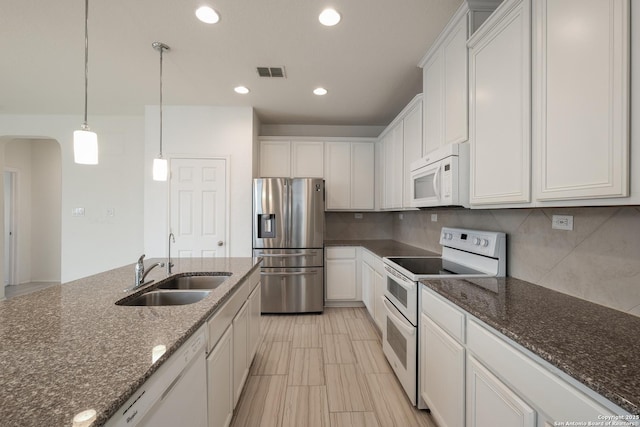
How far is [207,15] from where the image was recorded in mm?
1739

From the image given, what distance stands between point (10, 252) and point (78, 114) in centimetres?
295

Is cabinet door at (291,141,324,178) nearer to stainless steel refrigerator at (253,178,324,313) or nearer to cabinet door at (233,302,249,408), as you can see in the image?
stainless steel refrigerator at (253,178,324,313)

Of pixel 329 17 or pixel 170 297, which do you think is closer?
pixel 170 297

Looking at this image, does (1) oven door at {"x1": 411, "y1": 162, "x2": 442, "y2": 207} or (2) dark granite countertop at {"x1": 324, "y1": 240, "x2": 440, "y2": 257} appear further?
(2) dark granite countertop at {"x1": 324, "y1": 240, "x2": 440, "y2": 257}

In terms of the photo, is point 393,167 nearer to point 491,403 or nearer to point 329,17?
point 329,17

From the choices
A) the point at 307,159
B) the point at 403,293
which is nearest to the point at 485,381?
the point at 403,293

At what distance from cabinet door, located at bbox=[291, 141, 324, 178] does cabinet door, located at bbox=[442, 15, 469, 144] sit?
6.74 ft

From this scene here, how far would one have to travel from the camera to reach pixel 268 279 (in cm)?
325

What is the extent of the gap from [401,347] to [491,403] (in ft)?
2.90

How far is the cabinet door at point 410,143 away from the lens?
2375 mm

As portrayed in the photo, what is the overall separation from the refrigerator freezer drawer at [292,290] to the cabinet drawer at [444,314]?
187cm

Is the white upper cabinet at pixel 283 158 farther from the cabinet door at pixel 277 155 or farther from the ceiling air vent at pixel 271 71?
the ceiling air vent at pixel 271 71

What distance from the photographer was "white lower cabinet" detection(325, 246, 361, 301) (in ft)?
11.5

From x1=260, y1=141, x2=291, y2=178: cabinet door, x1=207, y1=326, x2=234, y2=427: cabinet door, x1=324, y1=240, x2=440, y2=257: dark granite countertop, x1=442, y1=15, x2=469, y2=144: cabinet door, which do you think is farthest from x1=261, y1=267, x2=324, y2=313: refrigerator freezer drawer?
x1=442, y1=15, x2=469, y2=144: cabinet door
